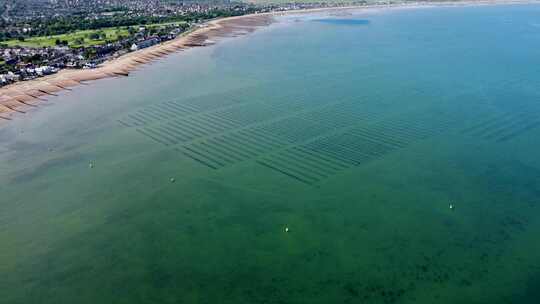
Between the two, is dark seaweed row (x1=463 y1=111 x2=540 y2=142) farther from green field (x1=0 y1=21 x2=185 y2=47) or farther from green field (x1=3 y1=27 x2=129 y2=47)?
green field (x1=3 y1=27 x2=129 y2=47)

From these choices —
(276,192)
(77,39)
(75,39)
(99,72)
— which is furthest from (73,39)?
(276,192)

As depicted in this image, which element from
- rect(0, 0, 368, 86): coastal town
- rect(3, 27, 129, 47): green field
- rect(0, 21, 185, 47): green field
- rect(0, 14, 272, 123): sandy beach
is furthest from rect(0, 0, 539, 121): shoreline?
rect(3, 27, 129, 47): green field

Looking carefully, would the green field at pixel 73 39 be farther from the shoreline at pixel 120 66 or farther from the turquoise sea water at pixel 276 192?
the turquoise sea water at pixel 276 192

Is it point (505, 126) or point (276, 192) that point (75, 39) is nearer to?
point (276, 192)

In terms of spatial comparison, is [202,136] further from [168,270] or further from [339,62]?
[339,62]

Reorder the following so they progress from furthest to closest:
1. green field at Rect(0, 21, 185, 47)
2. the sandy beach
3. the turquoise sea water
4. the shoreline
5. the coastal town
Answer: green field at Rect(0, 21, 185, 47) < the coastal town < the shoreline < the sandy beach < the turquoise sea water
